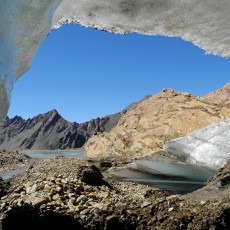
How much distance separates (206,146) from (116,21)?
27770 mm

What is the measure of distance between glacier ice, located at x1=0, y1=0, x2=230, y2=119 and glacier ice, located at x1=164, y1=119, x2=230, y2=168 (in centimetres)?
2546

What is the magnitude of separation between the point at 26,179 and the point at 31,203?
14.9ft

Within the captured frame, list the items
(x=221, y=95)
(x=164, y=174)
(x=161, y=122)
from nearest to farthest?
(x=164, y=174) < (x=161, y=122) < (x=221, y=95)

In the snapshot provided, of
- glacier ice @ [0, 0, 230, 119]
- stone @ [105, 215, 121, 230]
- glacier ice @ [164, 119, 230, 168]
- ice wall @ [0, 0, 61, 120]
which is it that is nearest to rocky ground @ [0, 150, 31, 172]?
glacier ice @ [164, 119, 230, 168]

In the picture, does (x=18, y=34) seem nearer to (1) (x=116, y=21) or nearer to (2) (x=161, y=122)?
(1) (x=116, y=21)

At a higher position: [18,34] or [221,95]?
[221,95]

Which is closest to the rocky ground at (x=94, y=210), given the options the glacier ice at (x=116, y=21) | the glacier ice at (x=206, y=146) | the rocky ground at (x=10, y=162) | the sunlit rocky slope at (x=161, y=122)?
the glacier ice at (x=116, y=21)

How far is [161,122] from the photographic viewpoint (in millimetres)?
44688

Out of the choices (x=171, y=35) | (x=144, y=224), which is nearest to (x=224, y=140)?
(x=144, y=224)

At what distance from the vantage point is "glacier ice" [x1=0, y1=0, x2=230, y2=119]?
5.05 metres

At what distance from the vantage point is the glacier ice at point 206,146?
3133 centimetres

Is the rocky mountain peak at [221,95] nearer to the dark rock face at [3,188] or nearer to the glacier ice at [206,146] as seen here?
the glacier ice at [206,146]

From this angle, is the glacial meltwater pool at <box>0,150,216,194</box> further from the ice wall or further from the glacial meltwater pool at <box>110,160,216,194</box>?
the ice wall

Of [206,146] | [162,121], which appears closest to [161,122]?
[162,121]
